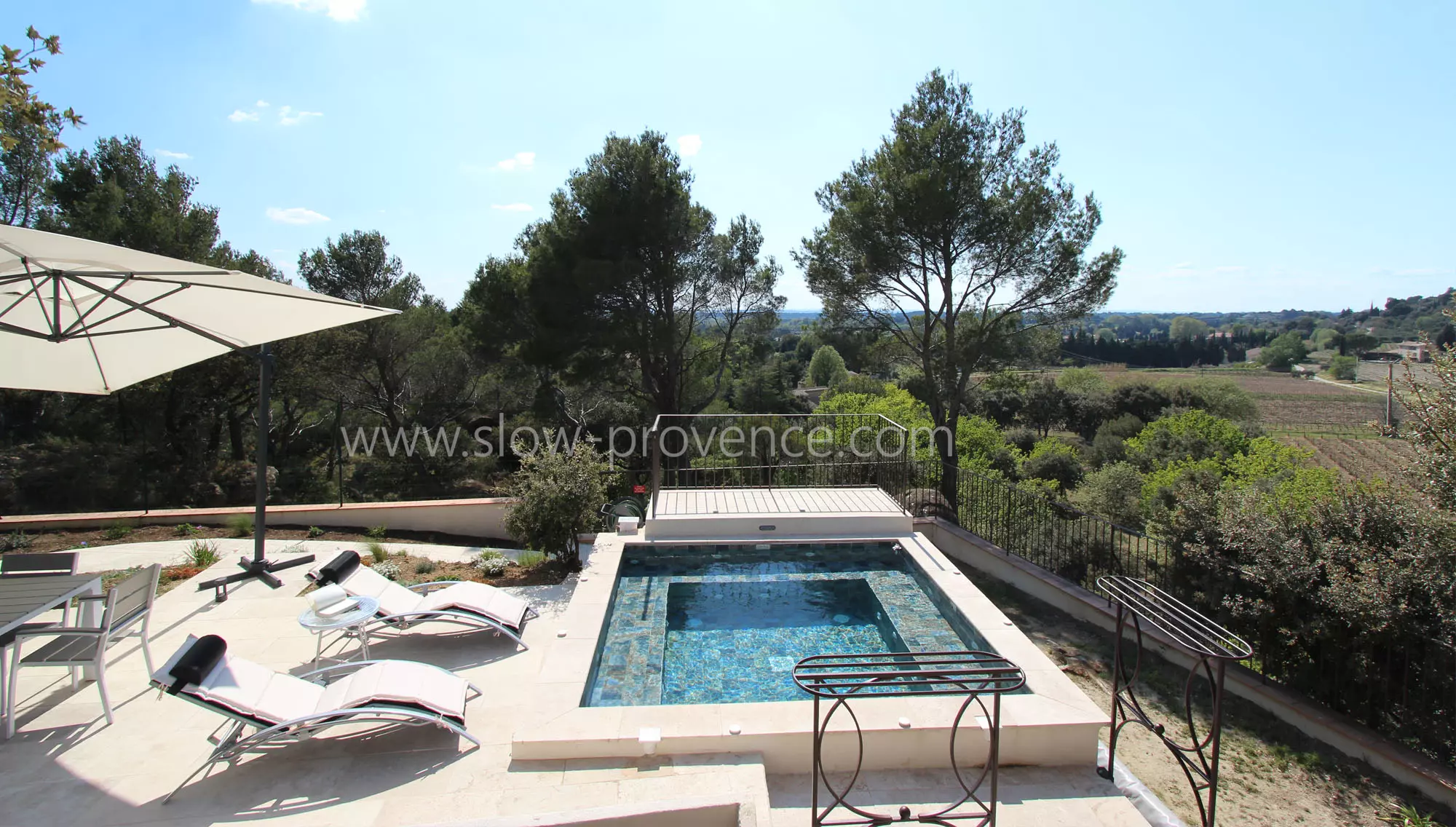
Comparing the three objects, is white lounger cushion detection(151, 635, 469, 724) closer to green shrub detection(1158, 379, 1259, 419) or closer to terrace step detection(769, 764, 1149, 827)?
terrace step detection(769, 764, 1149, 827)

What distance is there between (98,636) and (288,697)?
123 centimetres

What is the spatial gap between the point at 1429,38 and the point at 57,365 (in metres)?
13.9

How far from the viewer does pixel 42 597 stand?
172 inches

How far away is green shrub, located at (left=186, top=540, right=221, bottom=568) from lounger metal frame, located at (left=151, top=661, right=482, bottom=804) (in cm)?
415

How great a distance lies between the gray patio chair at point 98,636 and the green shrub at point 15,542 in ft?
15.4

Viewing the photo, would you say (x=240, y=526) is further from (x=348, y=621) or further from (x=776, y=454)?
(x=776, y=454)

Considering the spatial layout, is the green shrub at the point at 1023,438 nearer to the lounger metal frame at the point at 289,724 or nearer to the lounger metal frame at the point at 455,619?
the lounger metal frame at the point at 455,619

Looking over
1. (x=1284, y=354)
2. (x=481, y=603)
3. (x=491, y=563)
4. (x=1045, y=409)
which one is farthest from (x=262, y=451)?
(x=1284, y=354)

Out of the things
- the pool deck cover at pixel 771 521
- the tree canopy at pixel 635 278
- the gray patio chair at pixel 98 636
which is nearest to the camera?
the gray patio chair at pixel 98 636

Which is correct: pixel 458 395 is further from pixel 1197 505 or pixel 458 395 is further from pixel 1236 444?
pixel 1236 444

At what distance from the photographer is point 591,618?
5789 millimetres

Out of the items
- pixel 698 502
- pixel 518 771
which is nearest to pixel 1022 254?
pixel 698 502

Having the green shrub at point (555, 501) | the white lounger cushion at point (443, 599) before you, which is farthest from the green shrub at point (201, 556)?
the green shrub at point (555, 501)

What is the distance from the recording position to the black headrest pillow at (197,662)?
3707 millimetres
